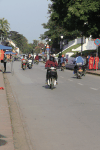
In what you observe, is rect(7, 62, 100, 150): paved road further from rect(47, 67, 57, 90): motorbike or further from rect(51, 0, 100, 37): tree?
rect(51, 0, 100, 37): tree

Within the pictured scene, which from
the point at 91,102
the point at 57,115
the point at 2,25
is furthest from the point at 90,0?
the point at 2,25

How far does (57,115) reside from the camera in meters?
7.71

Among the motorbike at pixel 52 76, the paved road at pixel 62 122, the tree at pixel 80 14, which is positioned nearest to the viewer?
the paved road at pixel 62 122

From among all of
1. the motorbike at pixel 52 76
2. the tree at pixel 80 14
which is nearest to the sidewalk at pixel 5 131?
the motorbike at pixel 52 76

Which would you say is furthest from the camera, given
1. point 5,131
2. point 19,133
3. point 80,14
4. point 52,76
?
point 80,14

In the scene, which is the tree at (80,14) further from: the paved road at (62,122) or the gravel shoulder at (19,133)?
the gravel shoulder at (19,133)

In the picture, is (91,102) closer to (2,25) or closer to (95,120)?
(95,120)

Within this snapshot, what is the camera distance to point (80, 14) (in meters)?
29.1

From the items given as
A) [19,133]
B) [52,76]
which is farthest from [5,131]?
[52,76]

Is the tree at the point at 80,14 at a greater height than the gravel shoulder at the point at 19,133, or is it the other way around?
the tree at the point at 80,14

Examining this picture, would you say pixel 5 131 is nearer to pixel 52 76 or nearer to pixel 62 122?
pixel 62 122

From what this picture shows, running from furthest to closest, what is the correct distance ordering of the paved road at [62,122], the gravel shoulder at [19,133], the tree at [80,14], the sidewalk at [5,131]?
the tree at [80,14], the paved road at [62,122], the gravel shoulder at [19,133], the sidewalk at [5,131]

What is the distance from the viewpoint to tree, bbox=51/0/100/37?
28.7 metres

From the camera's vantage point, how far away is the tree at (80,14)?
2870cm
